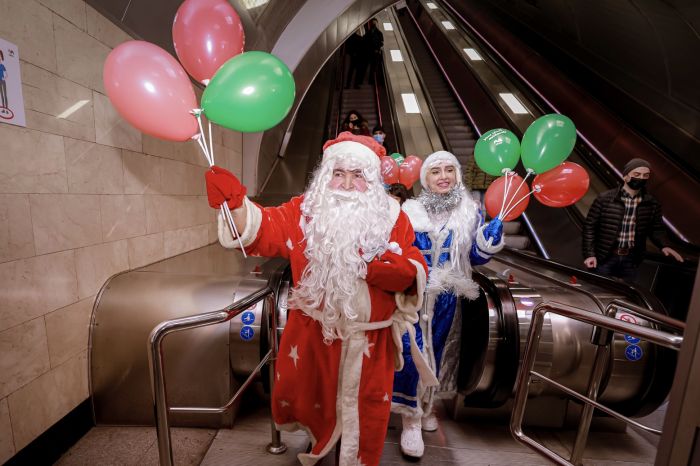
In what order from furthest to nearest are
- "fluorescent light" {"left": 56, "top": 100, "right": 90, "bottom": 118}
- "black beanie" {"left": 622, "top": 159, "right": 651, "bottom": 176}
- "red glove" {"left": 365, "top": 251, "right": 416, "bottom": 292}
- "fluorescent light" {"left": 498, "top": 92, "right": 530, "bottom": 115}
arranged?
"fluorescent light" {"left": 498, "top": 92, "right": 530, "bottom": 115}, "black beanie" {"left": 622, "top": 159, "right": 651, "bottom": 176}, "fluorescent light" {"left": 56, "top": 100, "right": 90, "bottom": 118}, "red glove" {"left": 365, "top": 251, "right": 416, "bottom": 292}

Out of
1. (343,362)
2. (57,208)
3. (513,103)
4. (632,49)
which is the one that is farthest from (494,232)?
(513,103)

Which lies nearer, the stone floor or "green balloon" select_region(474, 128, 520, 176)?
the stone floor

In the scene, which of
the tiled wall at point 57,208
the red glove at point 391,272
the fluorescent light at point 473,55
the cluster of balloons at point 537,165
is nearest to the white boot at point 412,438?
the red glove at point 391,272

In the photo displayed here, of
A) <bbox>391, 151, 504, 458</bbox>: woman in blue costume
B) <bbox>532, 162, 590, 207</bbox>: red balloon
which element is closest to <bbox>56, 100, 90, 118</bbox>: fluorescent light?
<bbox>391, 151, 504, 458</bbox>: woman in blue costume

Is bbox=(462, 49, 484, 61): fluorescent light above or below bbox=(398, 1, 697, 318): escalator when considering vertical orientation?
above

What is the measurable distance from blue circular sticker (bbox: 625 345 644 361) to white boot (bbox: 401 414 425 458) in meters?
1.30

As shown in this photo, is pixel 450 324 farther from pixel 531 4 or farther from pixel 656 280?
pixel 531 4

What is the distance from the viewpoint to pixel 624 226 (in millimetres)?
2729

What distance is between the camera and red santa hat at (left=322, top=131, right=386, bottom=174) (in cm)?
139

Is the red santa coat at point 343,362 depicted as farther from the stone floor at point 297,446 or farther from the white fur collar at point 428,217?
the stone floor at point 297,446

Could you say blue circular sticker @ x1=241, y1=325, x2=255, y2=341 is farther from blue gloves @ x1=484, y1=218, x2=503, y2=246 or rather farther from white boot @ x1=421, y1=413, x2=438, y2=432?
blue gloves @ x1=484, y1=218, x2=503, y2=246

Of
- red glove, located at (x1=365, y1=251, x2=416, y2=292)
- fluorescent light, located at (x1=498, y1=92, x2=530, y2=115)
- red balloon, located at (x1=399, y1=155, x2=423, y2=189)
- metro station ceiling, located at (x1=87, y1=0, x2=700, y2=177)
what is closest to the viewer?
red glove, located at (x1=365, y1=251, x2=416, y2=292)

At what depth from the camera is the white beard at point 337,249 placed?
51.6 inches

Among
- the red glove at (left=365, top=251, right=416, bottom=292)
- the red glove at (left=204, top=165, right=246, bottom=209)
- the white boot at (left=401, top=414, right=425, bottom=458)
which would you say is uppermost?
the red glove at (left=204, top=165, right=246, bottom=209)
